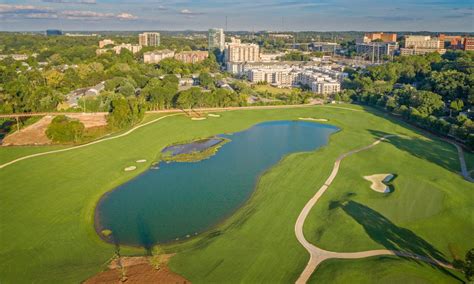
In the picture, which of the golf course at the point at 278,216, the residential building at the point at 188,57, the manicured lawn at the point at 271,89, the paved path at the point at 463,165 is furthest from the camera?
the residential building at the point at 188,57

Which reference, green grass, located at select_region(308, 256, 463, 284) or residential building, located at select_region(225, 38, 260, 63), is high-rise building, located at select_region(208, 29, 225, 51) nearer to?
residential building, located at select_region(225, 38, 260, 63)

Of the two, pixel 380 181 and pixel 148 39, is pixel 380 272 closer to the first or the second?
pixel 380 181

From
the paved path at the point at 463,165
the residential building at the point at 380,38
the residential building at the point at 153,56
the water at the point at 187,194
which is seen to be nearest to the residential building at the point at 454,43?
the residential building at the point at 380,38

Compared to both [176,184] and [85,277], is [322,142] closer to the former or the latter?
[176,184]

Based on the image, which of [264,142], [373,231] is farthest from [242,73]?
[373,231]

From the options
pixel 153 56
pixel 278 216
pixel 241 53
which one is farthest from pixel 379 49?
pixel 278 216

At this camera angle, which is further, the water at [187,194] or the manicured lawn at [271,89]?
the manicured lawn at [271,89]

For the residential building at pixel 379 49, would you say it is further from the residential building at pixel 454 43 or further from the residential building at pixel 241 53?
the residential building at pixel 241 53

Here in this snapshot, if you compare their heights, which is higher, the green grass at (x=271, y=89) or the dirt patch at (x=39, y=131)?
the green grass at (x=271, y=89)
